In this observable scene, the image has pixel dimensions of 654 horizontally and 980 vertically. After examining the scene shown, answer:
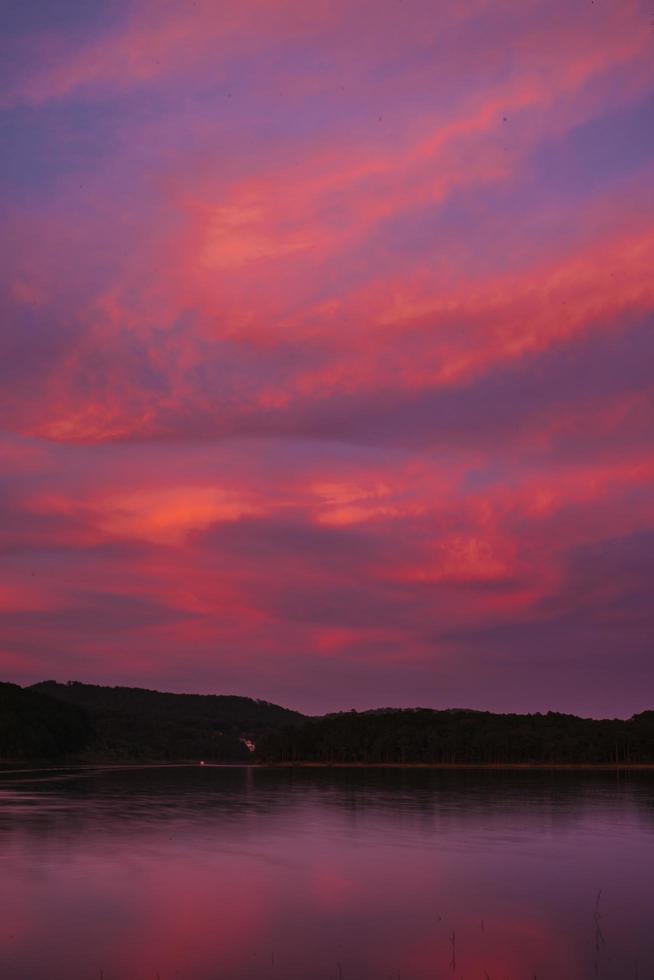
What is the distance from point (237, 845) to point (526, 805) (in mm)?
50565

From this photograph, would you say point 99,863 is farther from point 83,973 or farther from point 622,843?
point 622,843

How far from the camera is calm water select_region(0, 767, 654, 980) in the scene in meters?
30.6

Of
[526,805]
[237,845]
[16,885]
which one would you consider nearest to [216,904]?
[16,885]

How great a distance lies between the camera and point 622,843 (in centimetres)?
6794

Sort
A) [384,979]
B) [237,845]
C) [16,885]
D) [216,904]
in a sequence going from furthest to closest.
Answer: [237,845], [16,885], [216,904], [384,979]

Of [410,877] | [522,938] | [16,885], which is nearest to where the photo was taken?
[522,938]

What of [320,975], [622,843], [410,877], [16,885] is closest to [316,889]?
[410,877]

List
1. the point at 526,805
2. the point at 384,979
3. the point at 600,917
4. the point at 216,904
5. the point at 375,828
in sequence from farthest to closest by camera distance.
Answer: the point at 526,805, the point at 375,828, the point at 216,904, the point at 600,917, the point at 384,979

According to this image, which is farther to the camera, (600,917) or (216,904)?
(216,904)

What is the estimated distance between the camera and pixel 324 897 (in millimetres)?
44469

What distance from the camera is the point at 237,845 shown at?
66.6 meters

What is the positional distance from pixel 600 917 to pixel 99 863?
2779 cm

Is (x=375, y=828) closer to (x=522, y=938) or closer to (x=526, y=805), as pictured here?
(x=526, y=805)

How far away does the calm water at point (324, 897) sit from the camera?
1206 inches
